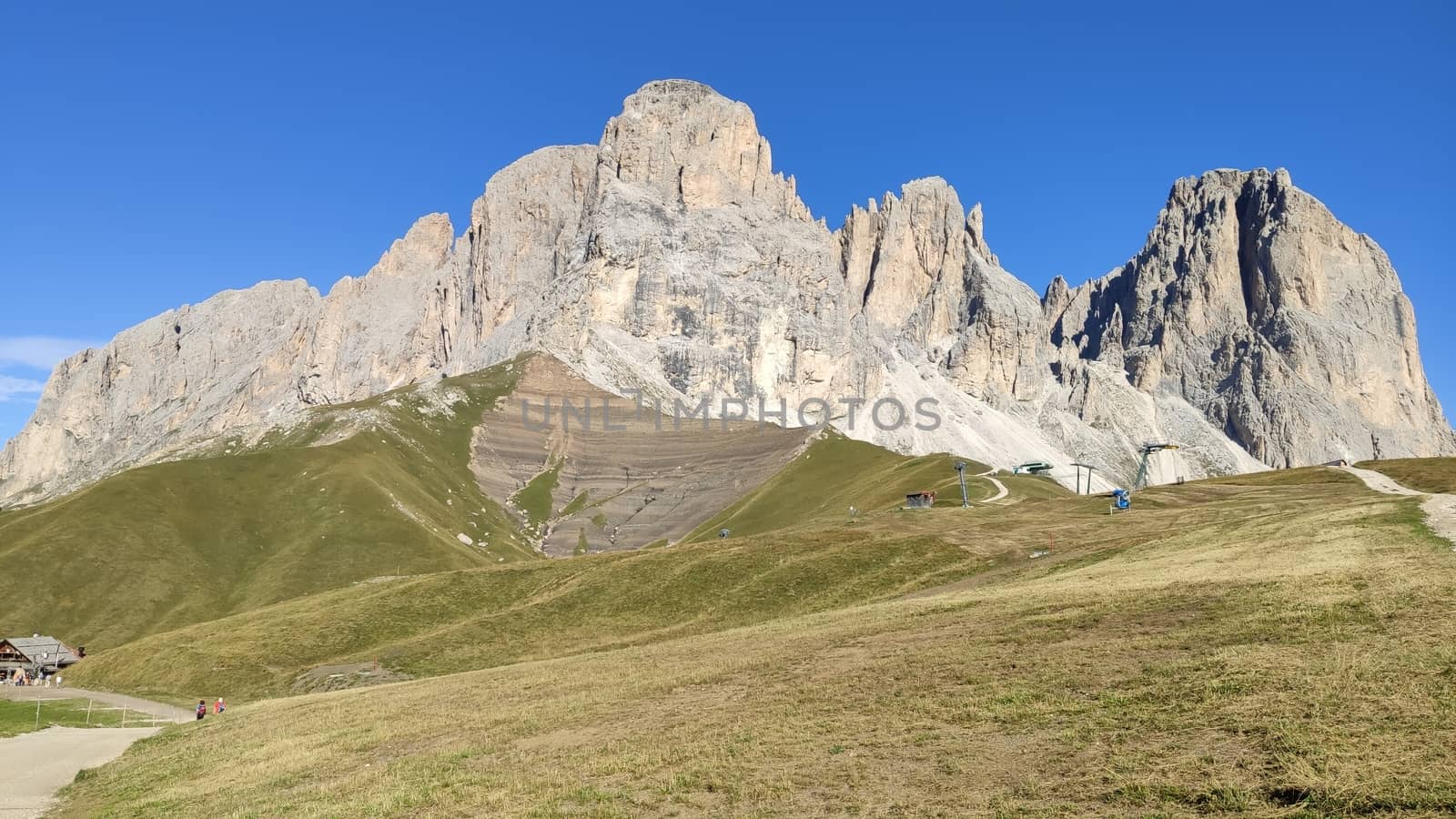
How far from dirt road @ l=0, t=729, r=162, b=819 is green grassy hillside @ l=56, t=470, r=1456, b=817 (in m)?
1.57

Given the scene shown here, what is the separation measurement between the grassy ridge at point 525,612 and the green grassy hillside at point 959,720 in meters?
17.7

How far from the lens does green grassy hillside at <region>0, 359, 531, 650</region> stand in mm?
132125

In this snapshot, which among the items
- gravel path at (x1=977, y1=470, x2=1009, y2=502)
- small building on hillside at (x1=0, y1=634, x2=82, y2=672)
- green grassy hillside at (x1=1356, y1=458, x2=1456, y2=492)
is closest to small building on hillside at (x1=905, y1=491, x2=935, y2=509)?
gravel path at (x1=977, y1=470, x2=1009, y2=502)

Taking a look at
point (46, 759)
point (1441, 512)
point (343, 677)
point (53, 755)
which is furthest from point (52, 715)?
point (1441, 512)

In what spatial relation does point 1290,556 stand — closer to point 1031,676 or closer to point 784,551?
point 1031,676

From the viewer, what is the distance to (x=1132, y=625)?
35.3m

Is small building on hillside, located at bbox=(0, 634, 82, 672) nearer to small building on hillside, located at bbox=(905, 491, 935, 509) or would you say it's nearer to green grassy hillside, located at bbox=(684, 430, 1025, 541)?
green grassy hillside, located at bbox=(684, 430, 1025, 541)

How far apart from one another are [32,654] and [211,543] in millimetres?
55762

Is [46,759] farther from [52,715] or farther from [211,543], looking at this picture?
[211,543]

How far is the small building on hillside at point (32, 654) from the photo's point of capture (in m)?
100

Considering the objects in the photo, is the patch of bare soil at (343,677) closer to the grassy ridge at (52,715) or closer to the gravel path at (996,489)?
the grassy ridge at (52,715)

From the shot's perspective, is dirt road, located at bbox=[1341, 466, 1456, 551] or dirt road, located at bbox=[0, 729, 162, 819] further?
dirt road, located at bbox=[1341, 466, 1456, 551]

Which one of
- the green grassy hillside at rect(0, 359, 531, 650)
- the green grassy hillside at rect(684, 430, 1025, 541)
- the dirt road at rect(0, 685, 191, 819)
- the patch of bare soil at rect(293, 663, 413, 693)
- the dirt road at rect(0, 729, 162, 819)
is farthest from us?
the green grassy hillside at rect(684, 430, 1025, 541)

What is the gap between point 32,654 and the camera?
100688 millimetres
